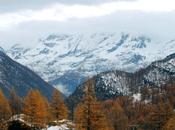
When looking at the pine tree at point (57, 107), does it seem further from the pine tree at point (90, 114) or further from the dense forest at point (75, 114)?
the pine tree at point (90, 114)

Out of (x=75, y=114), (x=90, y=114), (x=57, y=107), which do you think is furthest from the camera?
(x=57, y=107)

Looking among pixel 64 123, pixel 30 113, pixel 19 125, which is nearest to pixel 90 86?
pixel 19 125

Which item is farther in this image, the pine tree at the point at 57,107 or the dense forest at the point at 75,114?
the pine tree at the point at 57,107

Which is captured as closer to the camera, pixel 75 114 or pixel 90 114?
pixel 90 114

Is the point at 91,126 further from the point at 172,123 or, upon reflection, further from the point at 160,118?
the point at 160,118

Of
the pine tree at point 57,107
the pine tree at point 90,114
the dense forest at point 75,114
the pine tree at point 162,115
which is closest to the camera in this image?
the pine tree at point 90,114

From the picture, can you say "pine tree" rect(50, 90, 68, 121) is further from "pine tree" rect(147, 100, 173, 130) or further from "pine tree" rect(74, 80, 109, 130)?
"pine tree" rect(74, 80, 109, 130)

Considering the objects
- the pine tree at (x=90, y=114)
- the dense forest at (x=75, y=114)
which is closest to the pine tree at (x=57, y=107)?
the dense forest at (x=75, y=114)

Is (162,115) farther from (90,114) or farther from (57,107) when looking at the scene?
(90,114)

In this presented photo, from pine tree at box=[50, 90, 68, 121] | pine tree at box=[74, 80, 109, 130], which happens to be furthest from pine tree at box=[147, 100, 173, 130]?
pine tree at box=[74, 80, 109, 130]

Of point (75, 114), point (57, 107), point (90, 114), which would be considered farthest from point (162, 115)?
point (90, 114)

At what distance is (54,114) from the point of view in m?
147

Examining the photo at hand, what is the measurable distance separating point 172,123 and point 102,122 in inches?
2494

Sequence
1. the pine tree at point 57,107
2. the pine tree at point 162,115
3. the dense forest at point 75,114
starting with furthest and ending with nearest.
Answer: the pine tree at point 162,115 < the pine tree at point 57,107 < the dense forest at point 75,114
